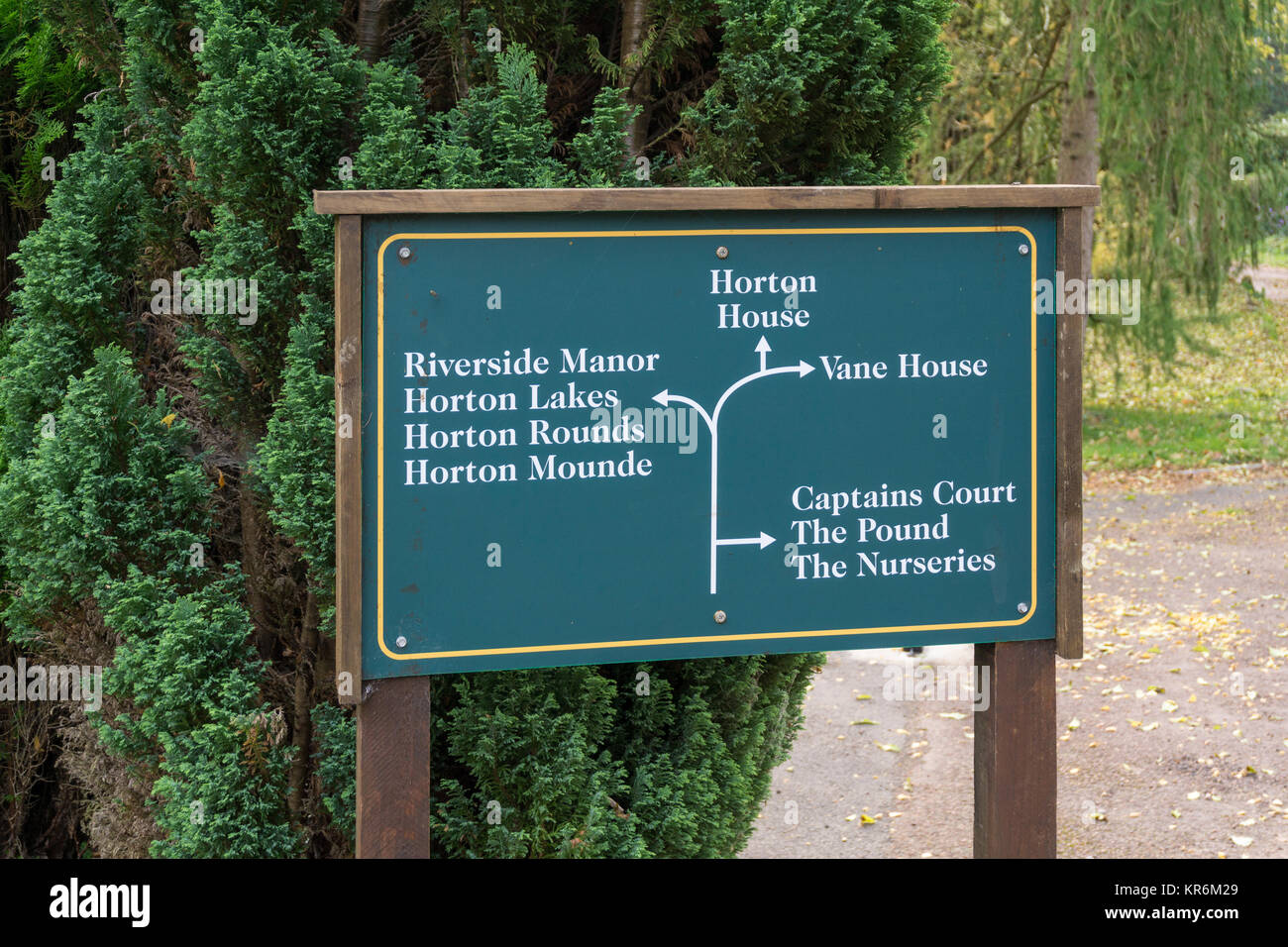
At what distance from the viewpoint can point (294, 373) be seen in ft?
9.94

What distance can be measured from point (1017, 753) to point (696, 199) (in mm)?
1414

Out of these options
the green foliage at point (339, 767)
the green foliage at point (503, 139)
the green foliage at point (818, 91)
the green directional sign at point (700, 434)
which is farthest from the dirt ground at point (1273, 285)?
the green foliage at point (339, 767)

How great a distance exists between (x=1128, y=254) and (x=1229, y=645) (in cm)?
663

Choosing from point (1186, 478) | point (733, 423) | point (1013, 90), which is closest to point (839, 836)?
point (733, 423)

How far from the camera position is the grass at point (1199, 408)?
14.4 meters

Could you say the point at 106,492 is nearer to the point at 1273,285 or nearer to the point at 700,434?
the point at 700,434

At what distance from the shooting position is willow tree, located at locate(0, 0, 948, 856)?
10.2 feet

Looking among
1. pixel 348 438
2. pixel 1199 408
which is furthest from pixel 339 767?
pixel 1199 408

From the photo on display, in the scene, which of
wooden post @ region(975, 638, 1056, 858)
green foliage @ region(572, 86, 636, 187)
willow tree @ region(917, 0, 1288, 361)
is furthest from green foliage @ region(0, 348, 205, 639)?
willow tree @ region(917, 0, 1288, 361)

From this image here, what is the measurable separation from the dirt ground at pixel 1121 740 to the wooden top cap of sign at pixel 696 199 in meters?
2.41

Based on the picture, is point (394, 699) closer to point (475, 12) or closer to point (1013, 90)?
point (475, 12)

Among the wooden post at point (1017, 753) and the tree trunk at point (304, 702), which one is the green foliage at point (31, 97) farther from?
the wooden post at point (1017, 753)

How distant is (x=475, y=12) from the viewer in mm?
3244

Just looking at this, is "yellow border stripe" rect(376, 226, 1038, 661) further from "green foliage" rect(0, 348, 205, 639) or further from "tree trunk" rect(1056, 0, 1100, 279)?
"tree trunk" rect(1056, 0, 1100, 279)
